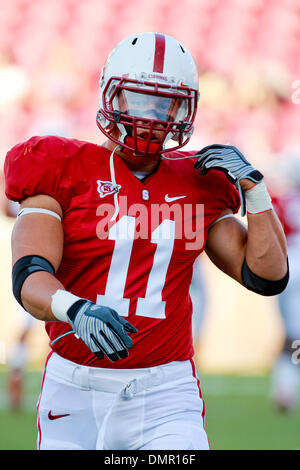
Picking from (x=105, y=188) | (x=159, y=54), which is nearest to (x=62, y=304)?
(x=105, y=188)

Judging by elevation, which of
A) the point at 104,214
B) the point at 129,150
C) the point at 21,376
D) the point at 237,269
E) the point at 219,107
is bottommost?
the point at 21,376

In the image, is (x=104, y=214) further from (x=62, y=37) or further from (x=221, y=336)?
(x=62, y=37)

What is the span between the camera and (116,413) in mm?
2064

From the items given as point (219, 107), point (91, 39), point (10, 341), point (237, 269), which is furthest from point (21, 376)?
point (91, 39)

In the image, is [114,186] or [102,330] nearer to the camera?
[102,330]

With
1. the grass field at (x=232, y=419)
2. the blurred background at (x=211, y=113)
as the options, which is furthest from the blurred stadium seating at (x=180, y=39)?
the grass field at (x=232, y=419)

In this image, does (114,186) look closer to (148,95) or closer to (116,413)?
(148,95)

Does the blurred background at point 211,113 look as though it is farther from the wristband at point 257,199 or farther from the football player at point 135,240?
the wristband at point 257,199

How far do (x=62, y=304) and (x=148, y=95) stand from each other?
0.67m

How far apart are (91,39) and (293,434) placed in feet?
19.3

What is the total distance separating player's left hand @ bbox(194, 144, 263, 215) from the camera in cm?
219

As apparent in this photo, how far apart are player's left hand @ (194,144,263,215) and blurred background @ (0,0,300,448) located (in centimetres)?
217

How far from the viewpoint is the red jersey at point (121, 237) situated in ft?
6.82

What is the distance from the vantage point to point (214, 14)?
30.5 ft
